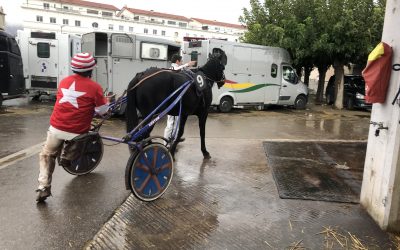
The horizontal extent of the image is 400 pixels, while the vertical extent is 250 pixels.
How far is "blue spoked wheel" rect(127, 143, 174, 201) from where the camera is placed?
14.9ft

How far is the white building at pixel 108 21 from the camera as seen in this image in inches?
2756

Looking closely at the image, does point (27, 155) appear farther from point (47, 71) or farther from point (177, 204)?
point (47, 71)

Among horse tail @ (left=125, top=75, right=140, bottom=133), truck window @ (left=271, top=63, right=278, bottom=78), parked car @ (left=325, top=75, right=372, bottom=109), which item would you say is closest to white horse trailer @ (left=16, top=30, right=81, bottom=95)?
truck window @ (left=271, top=63, right=278, bottom=78)

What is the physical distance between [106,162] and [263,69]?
10913 mm

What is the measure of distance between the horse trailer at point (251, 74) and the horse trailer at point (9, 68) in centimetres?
651

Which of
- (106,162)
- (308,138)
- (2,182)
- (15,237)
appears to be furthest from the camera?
(308,138)

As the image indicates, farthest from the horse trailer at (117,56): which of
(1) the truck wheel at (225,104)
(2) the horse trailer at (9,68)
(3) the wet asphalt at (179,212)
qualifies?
(3) the wet asphalt at (179,212)

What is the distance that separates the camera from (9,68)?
1272 cm

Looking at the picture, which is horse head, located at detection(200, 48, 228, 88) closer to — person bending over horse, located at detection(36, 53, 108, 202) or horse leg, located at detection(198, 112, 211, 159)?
horse leg, located at detection(198, 112, 211, 159)

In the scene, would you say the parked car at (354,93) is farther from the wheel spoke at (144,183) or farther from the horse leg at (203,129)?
the wheel spoke at (144,183)

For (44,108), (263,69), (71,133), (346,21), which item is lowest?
(44,108)

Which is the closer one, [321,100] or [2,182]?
[2,182]

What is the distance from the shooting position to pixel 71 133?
4.61 meters

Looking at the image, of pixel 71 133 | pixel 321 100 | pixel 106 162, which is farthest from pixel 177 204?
pixel 321 100
